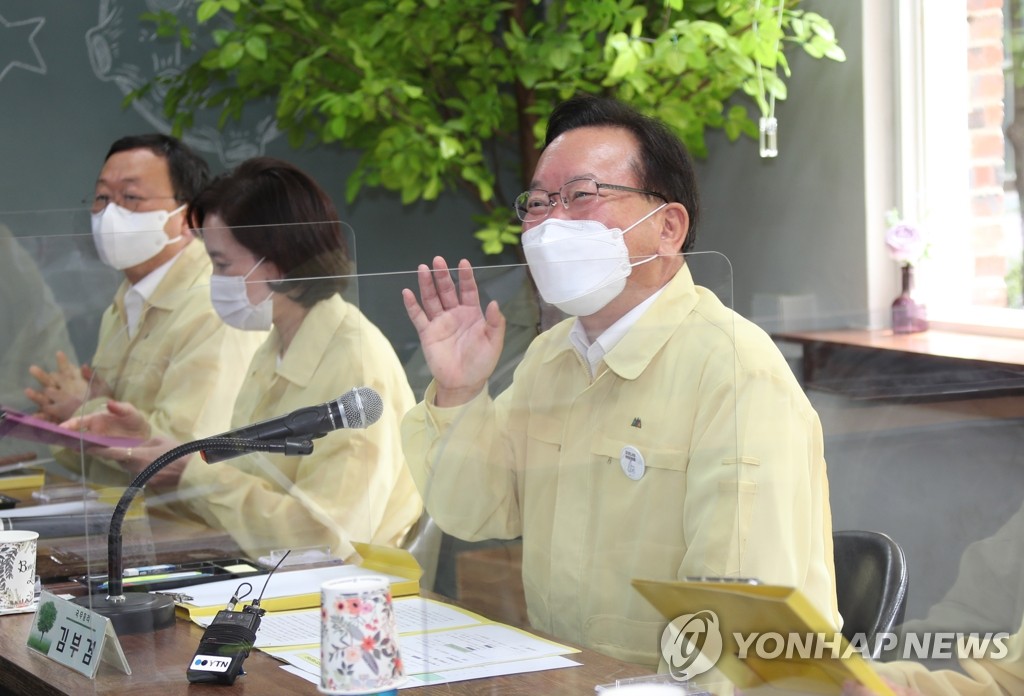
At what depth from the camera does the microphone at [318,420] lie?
1520 millimetres

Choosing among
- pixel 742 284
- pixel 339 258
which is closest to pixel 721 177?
pixel 742 284

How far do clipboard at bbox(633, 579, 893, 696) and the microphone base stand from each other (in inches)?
28.3

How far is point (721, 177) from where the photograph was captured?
3.42 meters

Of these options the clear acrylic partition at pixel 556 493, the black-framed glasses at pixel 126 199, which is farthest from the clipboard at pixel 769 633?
the black-framed glasses at pixel 126 199

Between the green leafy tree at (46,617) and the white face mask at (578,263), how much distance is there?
0.71 metres

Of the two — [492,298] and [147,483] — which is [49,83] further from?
[492,298]

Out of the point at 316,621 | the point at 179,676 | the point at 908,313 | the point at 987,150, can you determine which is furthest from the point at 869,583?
the point at 987,150

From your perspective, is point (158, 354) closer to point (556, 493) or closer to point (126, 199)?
point (556, 493)

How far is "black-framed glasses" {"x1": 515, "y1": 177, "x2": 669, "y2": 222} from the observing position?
1560 mm

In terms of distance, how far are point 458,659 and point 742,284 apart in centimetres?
219

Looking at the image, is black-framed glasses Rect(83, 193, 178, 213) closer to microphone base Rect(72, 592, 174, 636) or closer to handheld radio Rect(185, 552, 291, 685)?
microphone base Rect(72, 592, 174, 636)

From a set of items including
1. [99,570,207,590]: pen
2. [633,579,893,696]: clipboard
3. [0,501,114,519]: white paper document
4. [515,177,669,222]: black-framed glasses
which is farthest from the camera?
[0,501,114,519]: white paper document

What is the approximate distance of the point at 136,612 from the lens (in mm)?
1519

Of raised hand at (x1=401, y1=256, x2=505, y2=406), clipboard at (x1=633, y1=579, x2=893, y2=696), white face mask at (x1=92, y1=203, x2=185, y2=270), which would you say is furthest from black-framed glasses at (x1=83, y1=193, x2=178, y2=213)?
clipboard at (x1=633, y1=579, x2=893, y2=696)
